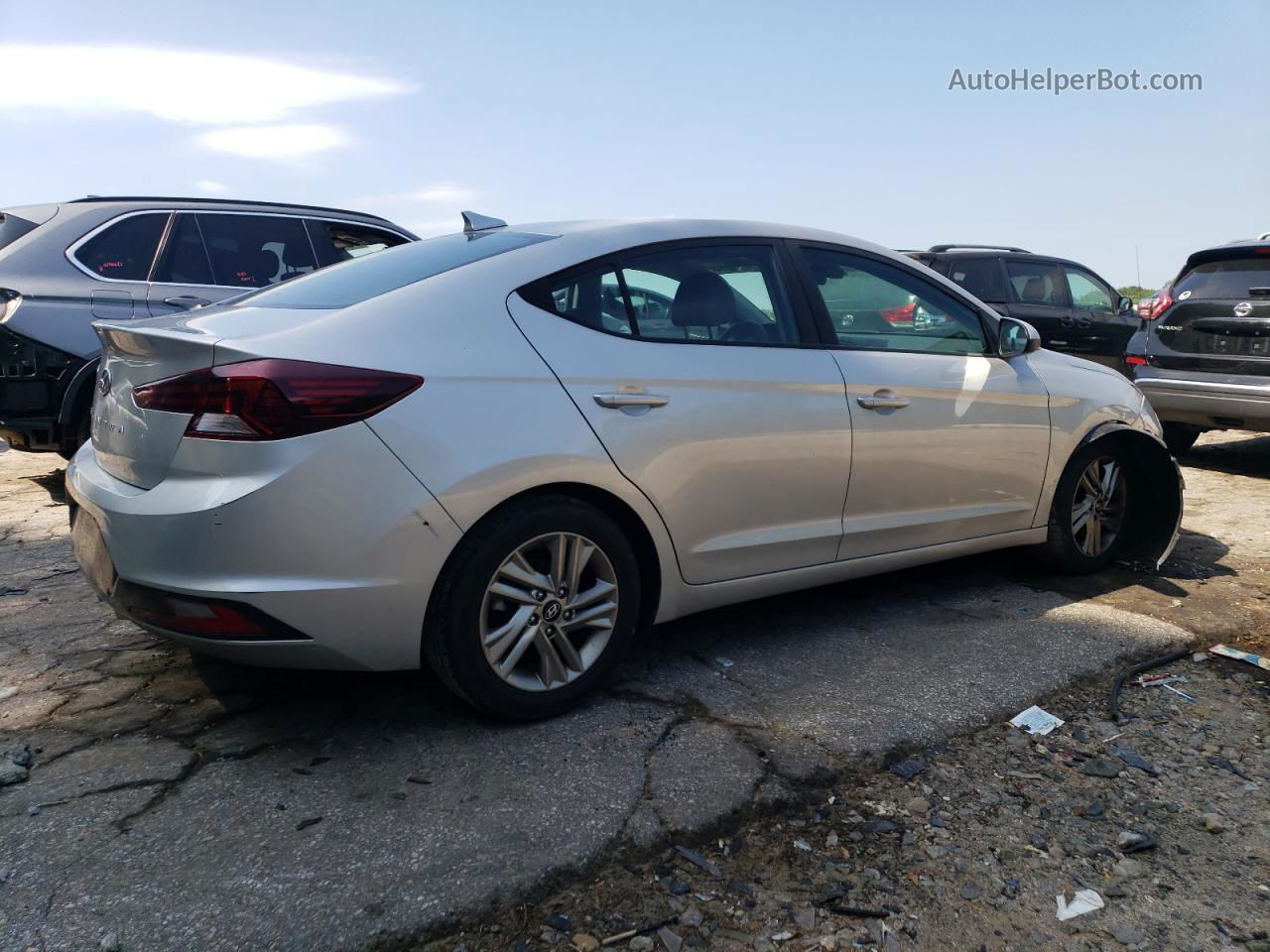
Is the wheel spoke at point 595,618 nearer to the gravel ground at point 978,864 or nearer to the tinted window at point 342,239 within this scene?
the gravel ground at point 978,864

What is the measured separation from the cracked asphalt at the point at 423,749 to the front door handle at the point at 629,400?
939 mm

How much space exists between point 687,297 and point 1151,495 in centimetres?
272

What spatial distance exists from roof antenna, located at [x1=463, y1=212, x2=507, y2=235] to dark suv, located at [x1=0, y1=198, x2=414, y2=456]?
5.31 ft

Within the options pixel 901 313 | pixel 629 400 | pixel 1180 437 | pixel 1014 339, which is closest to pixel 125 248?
pixel 629 400

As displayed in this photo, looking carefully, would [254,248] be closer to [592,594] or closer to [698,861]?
[592,594]

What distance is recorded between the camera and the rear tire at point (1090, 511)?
14.7 ft

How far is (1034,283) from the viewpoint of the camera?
34.9 ft

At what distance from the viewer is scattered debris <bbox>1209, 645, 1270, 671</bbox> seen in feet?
12.0

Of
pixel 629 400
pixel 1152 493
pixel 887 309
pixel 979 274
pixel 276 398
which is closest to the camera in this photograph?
pixel 276 398

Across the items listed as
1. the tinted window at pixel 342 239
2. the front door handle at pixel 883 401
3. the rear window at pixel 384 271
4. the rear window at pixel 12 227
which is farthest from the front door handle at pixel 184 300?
the front door handle at pixel 883 401

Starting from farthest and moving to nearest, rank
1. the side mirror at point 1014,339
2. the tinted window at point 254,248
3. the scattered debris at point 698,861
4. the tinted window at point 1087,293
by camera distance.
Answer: the tinted window at point 1087,293 → the tinted window at point 254,248 → the side mirror at point 1014,339 → the scattered debris at point 698,861

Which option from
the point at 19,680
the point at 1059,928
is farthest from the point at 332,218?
the point at 1059,928

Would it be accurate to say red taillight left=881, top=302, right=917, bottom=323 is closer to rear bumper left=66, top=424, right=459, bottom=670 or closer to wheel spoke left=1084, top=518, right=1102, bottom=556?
wheel spoke left=1084, top=518, right=1102, bottom=556

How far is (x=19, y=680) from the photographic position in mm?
3307
